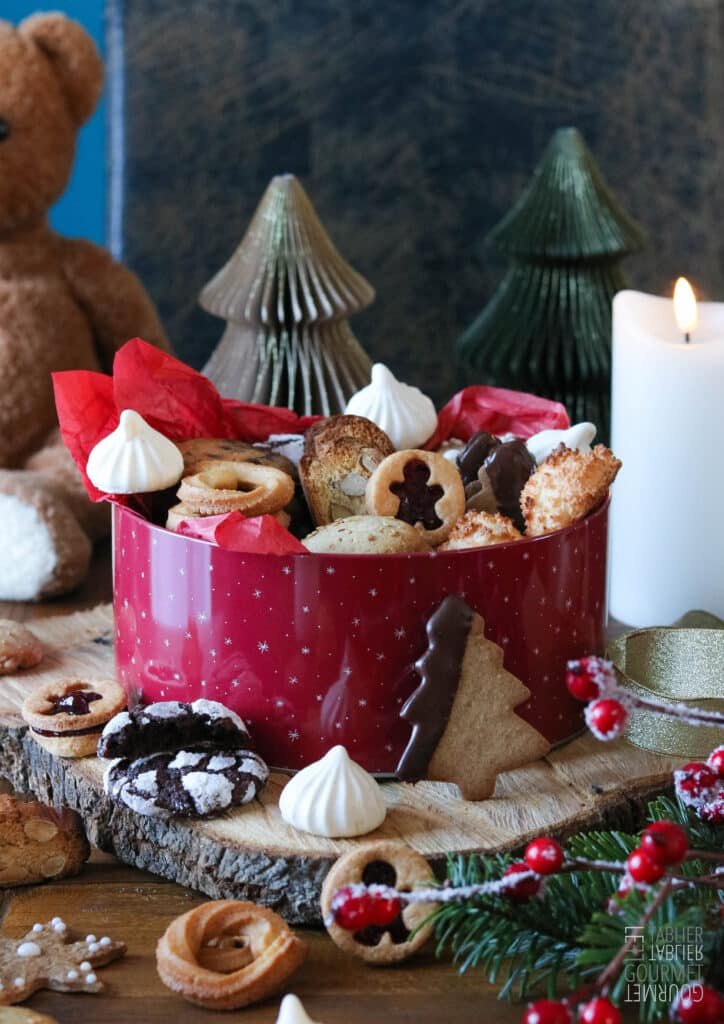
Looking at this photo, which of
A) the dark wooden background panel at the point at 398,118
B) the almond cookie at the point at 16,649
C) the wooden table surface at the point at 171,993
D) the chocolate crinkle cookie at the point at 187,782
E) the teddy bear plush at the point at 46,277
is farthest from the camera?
the dark wooden background panel at the point at 398,118

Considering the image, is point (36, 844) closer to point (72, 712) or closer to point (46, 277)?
point (72, 712)

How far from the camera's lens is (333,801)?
0.81 metres

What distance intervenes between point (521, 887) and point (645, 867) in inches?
3.3

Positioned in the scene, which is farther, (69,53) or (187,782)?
(69,53)

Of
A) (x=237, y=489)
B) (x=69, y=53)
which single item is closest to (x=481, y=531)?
(x=237, y=489)

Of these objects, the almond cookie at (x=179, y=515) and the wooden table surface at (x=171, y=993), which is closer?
the wooden table surface at (x=171, y=993)

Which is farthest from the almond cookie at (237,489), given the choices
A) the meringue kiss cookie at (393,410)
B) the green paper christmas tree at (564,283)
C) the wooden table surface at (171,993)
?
the green paper christmas tree at (564,283)

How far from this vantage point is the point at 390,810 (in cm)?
85

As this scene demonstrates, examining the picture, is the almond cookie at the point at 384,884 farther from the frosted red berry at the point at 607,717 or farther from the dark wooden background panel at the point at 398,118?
the dark wooden background panel at the point at 398,118

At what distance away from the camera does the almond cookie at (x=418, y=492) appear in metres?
0.94

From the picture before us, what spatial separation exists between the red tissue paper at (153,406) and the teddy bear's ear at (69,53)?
18.9 inches

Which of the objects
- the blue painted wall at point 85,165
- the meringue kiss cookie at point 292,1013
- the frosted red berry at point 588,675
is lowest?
the meringue kiss cookie at point 292,1013

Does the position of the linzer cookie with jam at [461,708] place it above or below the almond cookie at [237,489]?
below

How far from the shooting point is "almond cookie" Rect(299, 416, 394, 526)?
97cm
